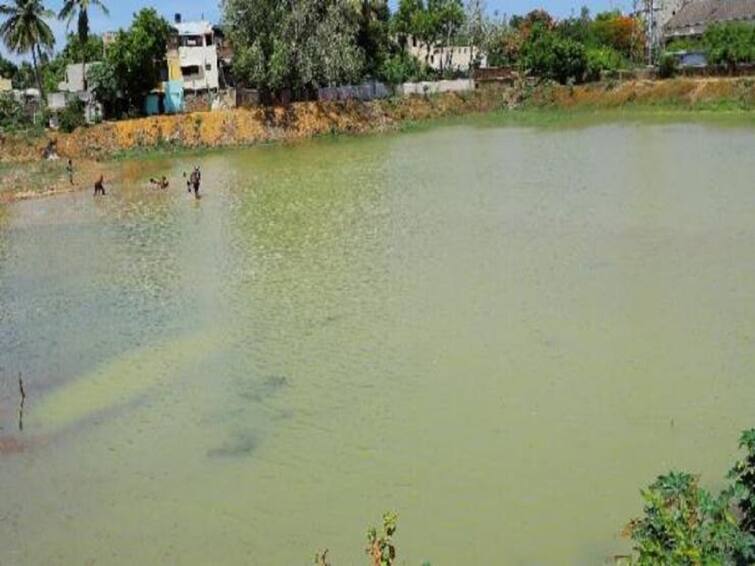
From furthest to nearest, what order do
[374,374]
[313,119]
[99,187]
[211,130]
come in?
[313,119]
[211,130]
[99,187]
[374,374]

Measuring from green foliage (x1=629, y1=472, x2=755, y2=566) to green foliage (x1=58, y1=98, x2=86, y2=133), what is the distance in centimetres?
4638

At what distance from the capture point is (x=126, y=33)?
167ft

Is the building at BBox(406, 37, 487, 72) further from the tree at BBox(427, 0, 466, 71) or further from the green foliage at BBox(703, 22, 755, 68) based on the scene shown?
the green foliage at BBox(703, 22, 755, 68)

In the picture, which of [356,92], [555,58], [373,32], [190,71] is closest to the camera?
[190,71]

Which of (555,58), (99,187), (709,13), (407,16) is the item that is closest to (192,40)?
(407,16)

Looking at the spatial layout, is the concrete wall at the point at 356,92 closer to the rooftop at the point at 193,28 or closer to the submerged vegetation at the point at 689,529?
the rooftop at the point at 193,28

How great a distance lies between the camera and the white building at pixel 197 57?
5928 cm

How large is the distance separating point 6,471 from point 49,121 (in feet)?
138

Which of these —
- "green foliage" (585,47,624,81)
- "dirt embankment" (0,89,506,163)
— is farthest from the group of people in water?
Result: "green foliage" (585,47,624,81)

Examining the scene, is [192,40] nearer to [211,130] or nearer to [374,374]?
[211,130]

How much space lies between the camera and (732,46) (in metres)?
58.1

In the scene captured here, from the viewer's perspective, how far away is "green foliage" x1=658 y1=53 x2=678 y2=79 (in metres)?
59.8

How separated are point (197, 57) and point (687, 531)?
5792 cm

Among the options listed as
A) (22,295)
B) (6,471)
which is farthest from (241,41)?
(6,471)
